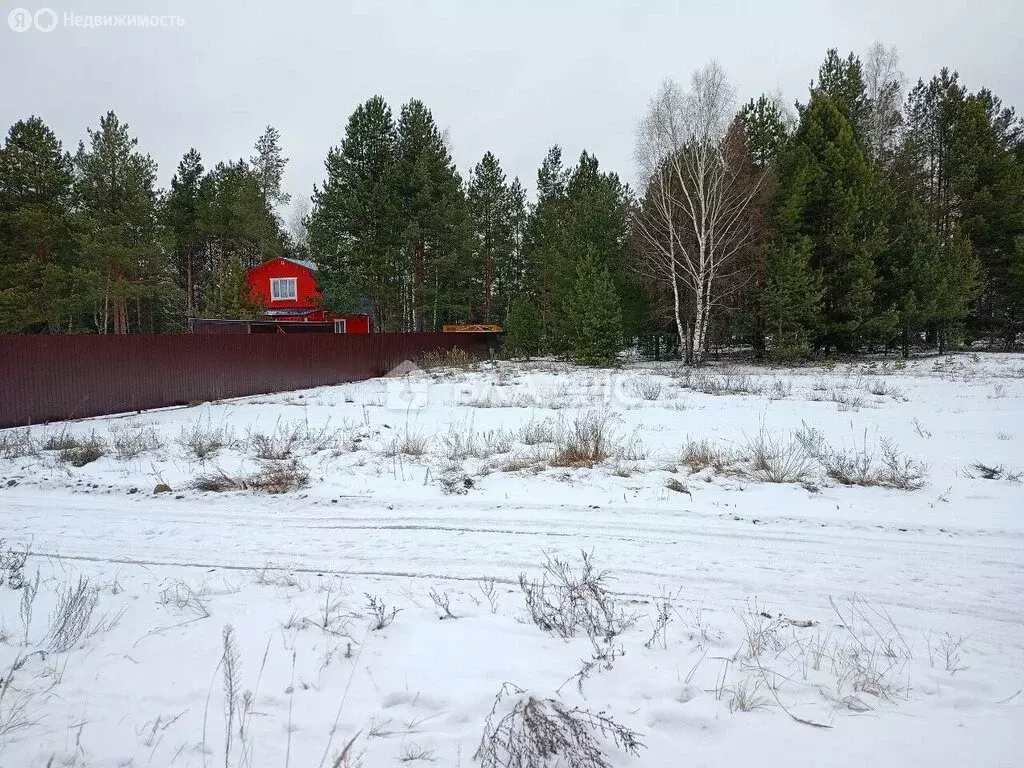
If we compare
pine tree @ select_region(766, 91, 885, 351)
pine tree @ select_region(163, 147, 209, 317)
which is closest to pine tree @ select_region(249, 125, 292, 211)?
pine tree @ select_region(163, 147, 209, 317)

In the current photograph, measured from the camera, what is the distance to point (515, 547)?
166 inches

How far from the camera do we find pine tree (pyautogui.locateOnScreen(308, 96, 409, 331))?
2614cm

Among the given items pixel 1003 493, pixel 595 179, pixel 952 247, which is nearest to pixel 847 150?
pixel 952 247

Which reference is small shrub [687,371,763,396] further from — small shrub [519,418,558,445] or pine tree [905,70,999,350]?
pine tree [905,70,999,350]

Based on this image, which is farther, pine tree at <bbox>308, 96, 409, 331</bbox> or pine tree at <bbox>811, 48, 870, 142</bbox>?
pine tree at <bbox>308, 96, 409, 331</bbox>

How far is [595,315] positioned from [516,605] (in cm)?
1923

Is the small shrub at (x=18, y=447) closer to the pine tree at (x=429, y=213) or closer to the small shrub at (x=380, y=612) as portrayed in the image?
the small shrub at (x=380, y=612)

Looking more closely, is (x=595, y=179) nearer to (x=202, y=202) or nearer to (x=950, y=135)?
(x=950, y=135)

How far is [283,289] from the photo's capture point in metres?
36.1

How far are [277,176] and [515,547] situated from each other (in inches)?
1960

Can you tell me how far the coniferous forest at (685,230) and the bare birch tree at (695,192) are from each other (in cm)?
10

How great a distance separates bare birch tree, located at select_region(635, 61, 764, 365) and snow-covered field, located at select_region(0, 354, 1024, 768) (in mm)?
15778

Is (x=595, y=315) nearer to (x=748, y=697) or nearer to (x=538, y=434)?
(x=538, y=434)

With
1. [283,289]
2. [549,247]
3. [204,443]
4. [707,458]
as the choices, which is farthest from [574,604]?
[283,289]
